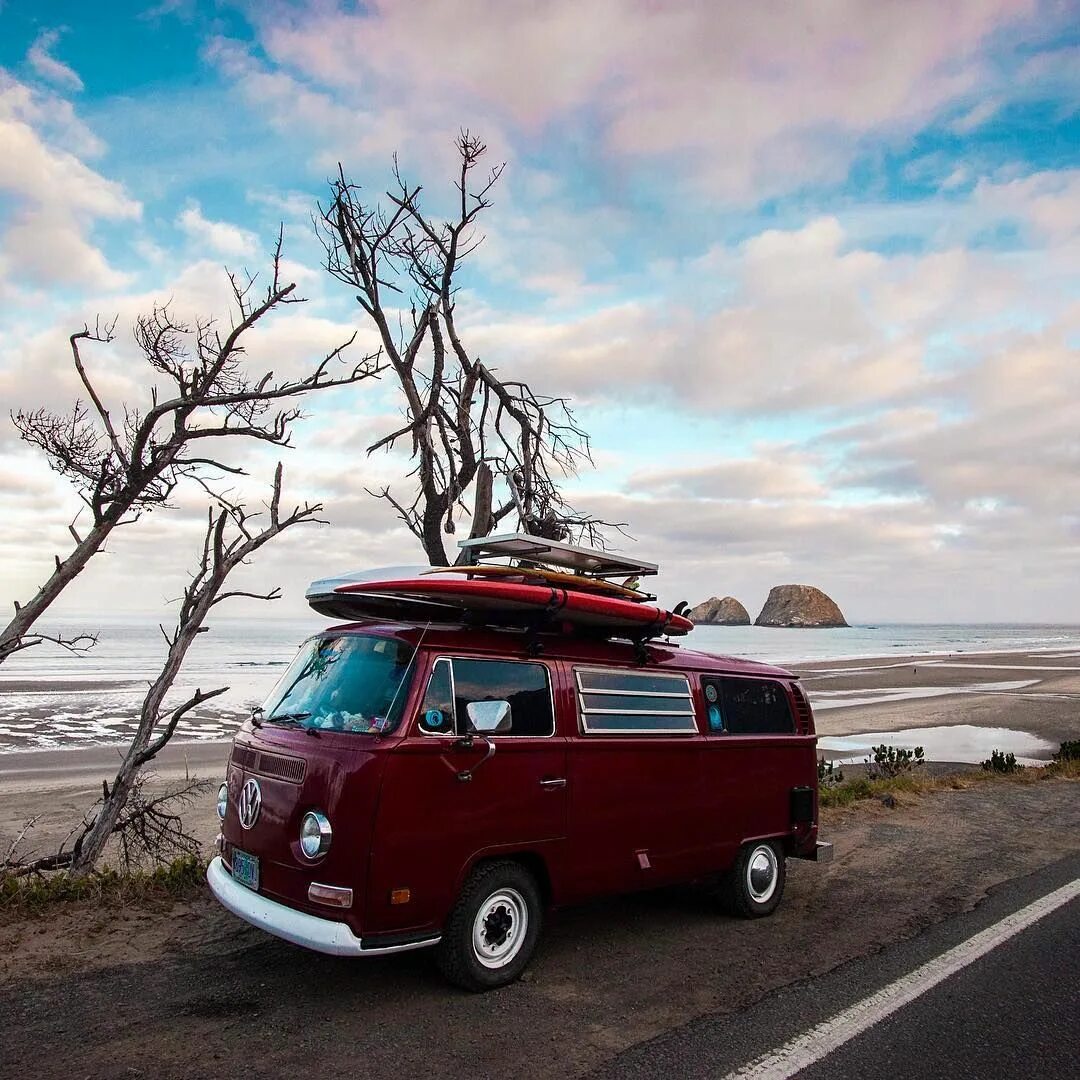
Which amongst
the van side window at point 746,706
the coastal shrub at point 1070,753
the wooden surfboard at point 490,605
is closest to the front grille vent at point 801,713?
the van side window at point 746,706

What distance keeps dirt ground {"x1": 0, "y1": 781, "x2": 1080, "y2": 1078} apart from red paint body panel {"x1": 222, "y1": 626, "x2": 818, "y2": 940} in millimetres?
499

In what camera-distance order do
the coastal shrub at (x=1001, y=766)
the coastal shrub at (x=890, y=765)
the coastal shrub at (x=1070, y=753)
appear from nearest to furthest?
1. the coastal shrub at (x=1001, y=766)
2. the coastal shrub at (x=890, y=765)
3. the coastal shrub at (x=1070, y=753)

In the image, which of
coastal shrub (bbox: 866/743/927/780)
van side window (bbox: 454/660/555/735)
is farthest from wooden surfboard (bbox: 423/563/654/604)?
coastal shrub (bbox: 866/743/927/780)

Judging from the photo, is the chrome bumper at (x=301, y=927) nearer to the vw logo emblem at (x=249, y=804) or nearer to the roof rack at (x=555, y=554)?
the vw logo emblem at (x=249, y=804)

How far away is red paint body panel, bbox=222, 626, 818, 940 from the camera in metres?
4.87

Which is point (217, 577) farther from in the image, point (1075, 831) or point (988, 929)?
point (1075, 831)

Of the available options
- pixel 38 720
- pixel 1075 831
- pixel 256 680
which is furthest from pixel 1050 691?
pixel 38 720

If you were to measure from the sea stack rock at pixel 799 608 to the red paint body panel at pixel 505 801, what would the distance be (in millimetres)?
186952

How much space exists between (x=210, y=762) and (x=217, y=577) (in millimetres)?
13903

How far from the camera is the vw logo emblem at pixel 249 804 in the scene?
533cm

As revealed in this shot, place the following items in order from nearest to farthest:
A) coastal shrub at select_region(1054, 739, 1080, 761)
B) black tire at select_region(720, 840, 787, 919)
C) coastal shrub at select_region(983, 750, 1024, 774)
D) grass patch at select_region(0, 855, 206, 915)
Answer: grass patch at select_region(0, 855, 206, 915), black tire at select_region(720, 840, 787, 919), coastal shrub at select_region(983, 750, 1024, 774), coastal shrub at select_region(1054, 739, 1080, 761)

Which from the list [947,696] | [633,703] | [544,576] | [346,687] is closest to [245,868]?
[346,687]

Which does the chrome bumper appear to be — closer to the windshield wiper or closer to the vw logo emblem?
the vw logo emblem

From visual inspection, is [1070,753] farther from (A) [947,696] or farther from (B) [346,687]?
(A) [947,696]
